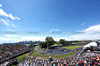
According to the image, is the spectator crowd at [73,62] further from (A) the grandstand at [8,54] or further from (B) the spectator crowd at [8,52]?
(B) the spectator crowd at [8,52]

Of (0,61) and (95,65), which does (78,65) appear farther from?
(0,61)

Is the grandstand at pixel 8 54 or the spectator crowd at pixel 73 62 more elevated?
the spectator crowd at pixel 73 62

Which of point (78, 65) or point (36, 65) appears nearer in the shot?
point (78, 65)

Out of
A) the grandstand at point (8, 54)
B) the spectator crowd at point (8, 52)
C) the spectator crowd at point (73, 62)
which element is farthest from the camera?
the spectator crowd at point (8, 52)

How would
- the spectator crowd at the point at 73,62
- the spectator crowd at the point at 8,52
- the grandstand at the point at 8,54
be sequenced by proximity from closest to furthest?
the spectator crowd at the point at 73,62, the grandstand at the point at 8,54, the spectator crowd at the point at 8,52

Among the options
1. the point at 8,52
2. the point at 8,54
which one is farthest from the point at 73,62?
the point at 8,52

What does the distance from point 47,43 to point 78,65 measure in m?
39.4

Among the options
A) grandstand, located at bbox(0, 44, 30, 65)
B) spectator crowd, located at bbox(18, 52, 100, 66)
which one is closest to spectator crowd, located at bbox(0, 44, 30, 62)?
grandstand, located at bbox(0, 44, 30, 65)

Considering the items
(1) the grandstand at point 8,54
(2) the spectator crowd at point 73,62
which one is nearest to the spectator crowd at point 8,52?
(1) the grandstand at point 8,54

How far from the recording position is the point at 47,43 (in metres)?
48.9

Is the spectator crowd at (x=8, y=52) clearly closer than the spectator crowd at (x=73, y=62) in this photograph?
No

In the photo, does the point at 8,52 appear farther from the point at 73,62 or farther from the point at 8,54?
the point at 73,62

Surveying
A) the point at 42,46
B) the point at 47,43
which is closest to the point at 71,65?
the point at 47,43

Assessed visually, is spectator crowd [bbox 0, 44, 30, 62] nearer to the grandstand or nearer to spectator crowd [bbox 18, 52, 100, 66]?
the grandstand
